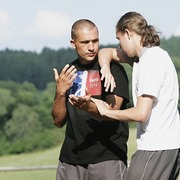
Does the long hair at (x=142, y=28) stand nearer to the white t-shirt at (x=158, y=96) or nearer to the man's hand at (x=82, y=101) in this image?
the white t-shirt at (x=158, y=96)

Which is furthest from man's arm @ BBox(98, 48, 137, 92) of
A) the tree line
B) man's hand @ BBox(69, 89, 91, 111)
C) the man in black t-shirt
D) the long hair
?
the tree line

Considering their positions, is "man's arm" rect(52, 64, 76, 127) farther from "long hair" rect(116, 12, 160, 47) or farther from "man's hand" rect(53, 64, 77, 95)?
"long hair" rect(116, 12, 160, 47)

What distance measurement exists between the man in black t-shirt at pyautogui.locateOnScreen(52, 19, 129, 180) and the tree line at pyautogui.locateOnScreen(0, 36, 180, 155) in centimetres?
3944

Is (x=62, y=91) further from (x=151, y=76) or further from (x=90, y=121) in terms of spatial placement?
(x=151, y=76)

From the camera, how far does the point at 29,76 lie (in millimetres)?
83312

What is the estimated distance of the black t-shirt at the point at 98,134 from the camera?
181 inches

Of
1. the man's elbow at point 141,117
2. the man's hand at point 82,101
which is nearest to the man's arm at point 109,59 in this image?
the man's hand at point 82,101

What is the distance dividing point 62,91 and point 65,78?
131 millimetres

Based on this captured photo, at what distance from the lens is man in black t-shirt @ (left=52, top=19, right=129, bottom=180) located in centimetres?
Answer: 455

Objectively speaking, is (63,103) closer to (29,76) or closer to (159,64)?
(159,64)

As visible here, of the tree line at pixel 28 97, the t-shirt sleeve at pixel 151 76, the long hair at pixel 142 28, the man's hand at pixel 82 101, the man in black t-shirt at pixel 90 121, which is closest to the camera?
the t-shirt sleeve at pixel 151 76

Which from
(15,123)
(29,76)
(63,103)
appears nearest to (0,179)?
(63,103)

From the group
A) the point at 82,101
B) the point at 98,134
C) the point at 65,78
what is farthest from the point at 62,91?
the point at 98,134

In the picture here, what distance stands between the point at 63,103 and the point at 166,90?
820 millimetres
